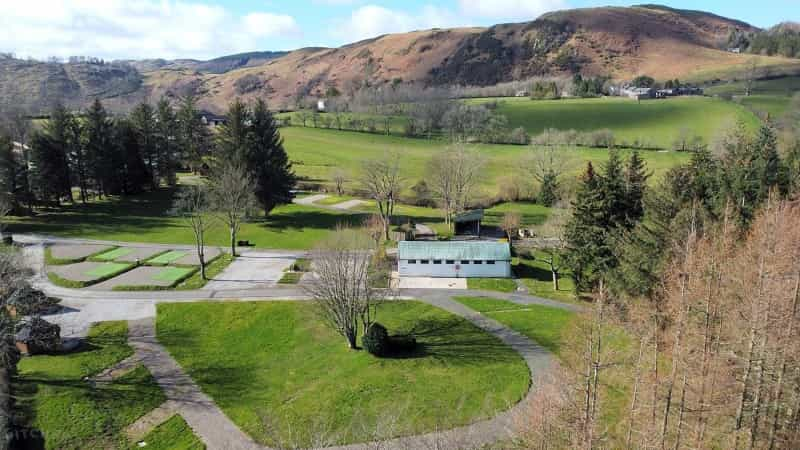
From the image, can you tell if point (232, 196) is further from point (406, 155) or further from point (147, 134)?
point (406, 155)

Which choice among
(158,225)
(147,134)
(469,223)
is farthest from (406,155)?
(158,225)

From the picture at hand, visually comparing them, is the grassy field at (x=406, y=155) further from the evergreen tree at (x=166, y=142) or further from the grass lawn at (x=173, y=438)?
the grass lawn at (x=173, y=438)

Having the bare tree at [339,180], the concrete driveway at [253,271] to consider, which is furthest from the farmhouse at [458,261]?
the bare tree at [339,180]

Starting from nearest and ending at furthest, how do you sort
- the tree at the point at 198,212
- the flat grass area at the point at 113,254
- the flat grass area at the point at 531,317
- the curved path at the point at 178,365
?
the curved path at the point at 178,365, the flat grass area at the point at 531,317, the tree at the point at 198,212, the flat grass area at the point at 113,254

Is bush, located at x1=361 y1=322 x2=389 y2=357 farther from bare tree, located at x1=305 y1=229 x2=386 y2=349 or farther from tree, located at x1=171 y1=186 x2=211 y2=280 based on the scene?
tree, located at x1=171 y1=186 x2=211 y2=280

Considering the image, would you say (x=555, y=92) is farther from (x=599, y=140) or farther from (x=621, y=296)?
(x=621, y=296)

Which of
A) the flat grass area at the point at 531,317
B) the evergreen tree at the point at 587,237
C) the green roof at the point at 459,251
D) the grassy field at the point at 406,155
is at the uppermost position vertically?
the grassy field at the point at 406,155
